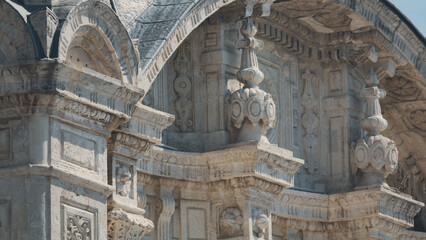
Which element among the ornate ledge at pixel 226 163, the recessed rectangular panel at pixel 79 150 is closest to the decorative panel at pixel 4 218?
the recessed rectangular panel at pixel 79 150

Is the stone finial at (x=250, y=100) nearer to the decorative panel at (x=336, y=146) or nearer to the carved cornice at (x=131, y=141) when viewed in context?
the carved cornice at (x=131, y=141)

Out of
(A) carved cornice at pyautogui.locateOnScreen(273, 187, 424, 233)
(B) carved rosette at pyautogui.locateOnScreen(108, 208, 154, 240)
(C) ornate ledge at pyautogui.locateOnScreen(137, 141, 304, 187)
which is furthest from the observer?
(A) carved cornice at pyautogui.locateOnScreen(273, 187, 424, 233)

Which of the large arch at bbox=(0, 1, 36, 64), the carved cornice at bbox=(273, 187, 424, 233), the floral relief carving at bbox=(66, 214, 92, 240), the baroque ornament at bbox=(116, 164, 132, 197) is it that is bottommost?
the floral relief carving at bbox=(66, 214, 92, 240)

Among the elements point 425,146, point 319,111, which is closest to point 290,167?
point 319,111

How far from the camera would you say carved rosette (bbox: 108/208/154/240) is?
2116cm

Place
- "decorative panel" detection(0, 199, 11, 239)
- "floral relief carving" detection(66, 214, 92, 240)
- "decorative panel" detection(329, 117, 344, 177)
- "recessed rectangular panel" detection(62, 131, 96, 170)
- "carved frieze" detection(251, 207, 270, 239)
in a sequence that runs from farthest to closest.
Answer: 1. "decorative panel" detection(329, 117, 344, 177)
2. "carved frieze" detection(251, 207, 270, 239)
3. "recessed rectangular panel" detection(62, 131, 96, 170)
4. "floral relief carving" detection(66, 214, 92, 240)
5. "decorative panel" detection(0, 199, 11, 239)

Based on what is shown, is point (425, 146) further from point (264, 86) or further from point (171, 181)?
point (171, 181)

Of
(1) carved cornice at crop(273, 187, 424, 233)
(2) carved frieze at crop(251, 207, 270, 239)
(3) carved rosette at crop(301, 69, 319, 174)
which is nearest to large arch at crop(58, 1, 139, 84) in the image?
(2) carved frieze at crop(251, 207, 270, 239)

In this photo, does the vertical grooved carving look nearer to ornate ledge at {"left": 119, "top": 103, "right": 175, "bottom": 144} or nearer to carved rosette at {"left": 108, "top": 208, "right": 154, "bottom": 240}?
ornate ledge at {"left": 119, "top": 103, "right": 175, "bottom": 144}

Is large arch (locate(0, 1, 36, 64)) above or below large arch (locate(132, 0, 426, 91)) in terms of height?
below

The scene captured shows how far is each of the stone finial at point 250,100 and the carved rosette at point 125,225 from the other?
3.08 m

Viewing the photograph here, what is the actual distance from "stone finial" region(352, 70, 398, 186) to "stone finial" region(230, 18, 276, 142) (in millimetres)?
2733

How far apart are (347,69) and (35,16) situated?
8.59 metres

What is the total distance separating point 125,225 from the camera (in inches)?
839
